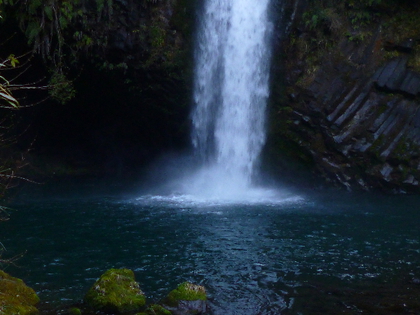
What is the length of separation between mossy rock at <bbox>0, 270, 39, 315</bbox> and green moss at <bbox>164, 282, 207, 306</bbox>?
1964mm

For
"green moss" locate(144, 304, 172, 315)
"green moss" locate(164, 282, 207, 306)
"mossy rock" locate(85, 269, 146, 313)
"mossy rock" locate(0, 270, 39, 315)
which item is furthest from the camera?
"green moss" locate(164, 282, 207, 306)

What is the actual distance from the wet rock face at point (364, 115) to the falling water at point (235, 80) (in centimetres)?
177

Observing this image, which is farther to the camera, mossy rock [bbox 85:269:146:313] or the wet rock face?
the wet rock face

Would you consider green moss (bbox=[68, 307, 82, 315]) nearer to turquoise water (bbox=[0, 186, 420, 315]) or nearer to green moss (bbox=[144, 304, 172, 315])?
turquoise water (bbox=[0, 186, 420, 315])

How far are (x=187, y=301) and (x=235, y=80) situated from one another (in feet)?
43.0

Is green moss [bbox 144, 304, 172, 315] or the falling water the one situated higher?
the falling water

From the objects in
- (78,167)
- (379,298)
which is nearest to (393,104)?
(379,298)

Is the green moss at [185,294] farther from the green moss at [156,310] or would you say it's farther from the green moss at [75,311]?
the green moss at [75,311]

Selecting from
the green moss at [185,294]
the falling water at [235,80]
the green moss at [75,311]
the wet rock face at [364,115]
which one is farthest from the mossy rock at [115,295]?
the wet rock face at [364,115]

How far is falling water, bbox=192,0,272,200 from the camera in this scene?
18922 mm

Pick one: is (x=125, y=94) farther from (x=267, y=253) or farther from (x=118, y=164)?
(x=267, y=253)

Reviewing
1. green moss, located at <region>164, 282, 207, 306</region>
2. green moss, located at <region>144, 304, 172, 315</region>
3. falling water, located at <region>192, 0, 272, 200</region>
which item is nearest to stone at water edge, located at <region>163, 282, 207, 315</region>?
green moss, located at <region>164, 282, 207, 306</region>

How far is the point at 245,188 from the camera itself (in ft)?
61.9

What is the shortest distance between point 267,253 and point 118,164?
14.5 meters
